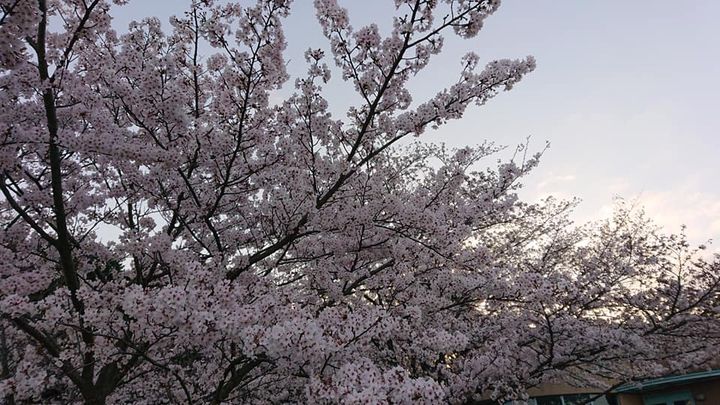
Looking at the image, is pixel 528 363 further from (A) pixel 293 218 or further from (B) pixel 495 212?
(A) pixel 293 218

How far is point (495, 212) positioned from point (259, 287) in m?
5.48

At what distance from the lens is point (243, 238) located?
718cm

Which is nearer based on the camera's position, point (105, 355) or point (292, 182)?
point (105, 355)

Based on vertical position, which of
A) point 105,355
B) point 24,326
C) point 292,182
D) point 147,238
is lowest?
point 105,355

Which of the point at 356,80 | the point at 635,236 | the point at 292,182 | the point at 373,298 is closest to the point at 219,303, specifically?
the point at 292,182

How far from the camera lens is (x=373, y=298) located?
9477 millimetres

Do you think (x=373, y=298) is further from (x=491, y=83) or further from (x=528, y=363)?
(x=491, y=83)

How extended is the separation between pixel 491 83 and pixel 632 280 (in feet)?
27.9

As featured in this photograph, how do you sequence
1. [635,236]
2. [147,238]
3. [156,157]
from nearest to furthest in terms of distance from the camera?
[156,157] < [147,238] < [635,236]

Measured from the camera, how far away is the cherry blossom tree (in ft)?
12.3

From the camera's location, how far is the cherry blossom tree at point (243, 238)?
3764 mm

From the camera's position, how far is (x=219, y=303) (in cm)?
366

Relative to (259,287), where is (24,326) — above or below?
below

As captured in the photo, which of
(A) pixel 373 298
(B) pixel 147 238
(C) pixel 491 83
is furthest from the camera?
(A) pixel 373 298
